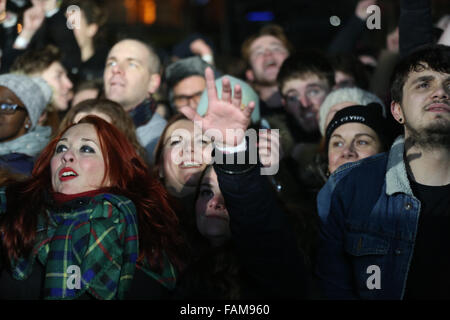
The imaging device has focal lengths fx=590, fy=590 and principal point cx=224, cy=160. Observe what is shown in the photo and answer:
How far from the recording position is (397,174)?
281 centimetres

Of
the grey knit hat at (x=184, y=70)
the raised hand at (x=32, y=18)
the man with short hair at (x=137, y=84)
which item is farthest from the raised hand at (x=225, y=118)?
the raised hand at (x=32, y=18)

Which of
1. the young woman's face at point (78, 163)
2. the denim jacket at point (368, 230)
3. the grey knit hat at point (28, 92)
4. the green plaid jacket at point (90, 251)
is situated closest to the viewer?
the denim jacket at point (368, 230)

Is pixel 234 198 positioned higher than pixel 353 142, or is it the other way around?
pixel 353 142

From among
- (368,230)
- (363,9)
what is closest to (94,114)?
(368,230)

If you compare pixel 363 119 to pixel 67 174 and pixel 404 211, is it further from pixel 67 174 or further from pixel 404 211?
pixel 67 174

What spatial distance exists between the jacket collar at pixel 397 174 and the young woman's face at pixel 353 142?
546 mm

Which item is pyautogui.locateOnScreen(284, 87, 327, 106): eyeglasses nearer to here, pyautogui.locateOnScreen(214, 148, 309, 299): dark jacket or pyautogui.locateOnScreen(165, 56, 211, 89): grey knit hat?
pyautogui.locateOnScreen(165, 56, 211, 89): grey knit hat

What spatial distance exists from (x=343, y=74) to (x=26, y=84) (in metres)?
2.48

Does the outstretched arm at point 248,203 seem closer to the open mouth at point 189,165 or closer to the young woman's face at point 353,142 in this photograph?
the young woman's face at point 353,142

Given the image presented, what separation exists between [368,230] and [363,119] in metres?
0.97

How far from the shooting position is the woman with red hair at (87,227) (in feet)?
9.51

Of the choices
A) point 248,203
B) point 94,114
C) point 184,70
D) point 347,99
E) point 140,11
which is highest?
point 140,11

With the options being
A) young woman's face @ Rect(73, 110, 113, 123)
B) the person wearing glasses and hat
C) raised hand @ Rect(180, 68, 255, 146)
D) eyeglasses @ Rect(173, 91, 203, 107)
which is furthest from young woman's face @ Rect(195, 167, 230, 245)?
eyeglasses @ Rect(173, 91, 203, 107)

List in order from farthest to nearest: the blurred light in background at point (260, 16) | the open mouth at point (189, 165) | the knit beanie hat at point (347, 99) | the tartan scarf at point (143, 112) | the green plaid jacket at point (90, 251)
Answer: the blurred light in background at point (260, 16), the tartan scarf at point (143, 112), the knit beanie hat at point (347, 99), the open mouth at point (189, 165), the green plaid jacket at point (90, 251)
